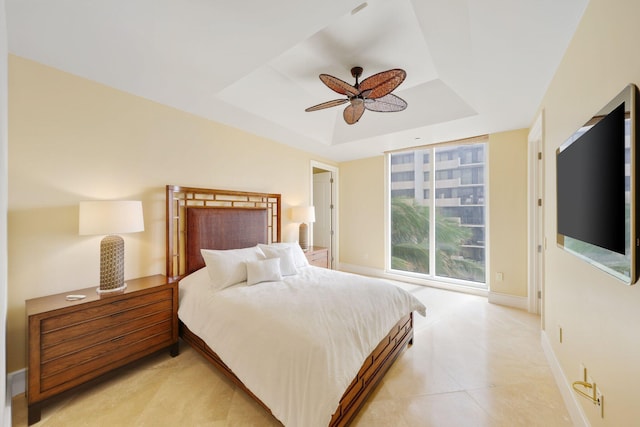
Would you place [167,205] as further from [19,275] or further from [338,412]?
[338,412]

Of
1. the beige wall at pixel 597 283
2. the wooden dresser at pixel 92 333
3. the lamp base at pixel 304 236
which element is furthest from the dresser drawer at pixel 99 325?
the beige wall at pixel 597 283

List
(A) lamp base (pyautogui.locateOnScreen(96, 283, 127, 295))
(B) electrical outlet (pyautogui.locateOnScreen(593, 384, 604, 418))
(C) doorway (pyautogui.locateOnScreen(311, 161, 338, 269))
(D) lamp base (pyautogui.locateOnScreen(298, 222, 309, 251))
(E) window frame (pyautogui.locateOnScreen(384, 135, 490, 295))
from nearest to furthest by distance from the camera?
1. (B) electrical outlet (pyautogui.locateOnScreen(593, 384, 604, 418))
2. (A) lamp base (pyautogui.locateOnScreen(96, 283, 127, 295))
3. (E) window frame (pyautogui.locateOnScreen(384, 135, 490, 295))
4. (D) lamp base (pyautogui.locateOnScreen(298, 222, 309, 251))
5. (C) doorway (pyautogui.locateOnScreen(311, 161, 338, 269))

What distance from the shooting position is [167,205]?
263cm

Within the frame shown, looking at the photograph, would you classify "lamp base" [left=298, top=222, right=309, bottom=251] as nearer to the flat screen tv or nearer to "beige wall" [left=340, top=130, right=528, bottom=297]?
"beige wall" [left=340, top=130, right=528, bottom=297]

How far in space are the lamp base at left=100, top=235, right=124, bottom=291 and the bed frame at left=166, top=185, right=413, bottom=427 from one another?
502mm

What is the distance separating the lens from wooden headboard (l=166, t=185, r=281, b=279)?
2715 mm

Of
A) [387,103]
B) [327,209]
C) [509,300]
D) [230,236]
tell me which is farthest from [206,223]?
[509,300]

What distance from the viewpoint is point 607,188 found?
1.10 m

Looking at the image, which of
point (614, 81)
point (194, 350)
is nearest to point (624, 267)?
point (614, 81)

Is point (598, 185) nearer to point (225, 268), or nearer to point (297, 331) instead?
point (297, 331)

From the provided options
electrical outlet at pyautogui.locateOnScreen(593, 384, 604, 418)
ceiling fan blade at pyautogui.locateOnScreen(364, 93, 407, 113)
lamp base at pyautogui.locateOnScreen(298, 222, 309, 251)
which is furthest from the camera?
lamp base at pyautogui.locateOnScreen(298, 222, 309, 251)

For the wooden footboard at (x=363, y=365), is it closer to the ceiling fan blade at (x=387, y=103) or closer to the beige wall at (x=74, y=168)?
the beige wall at (x=74, y=168)

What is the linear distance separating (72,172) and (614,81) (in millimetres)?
3671

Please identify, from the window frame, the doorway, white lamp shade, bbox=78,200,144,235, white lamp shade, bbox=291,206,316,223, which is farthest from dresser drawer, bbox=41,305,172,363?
the window frame
